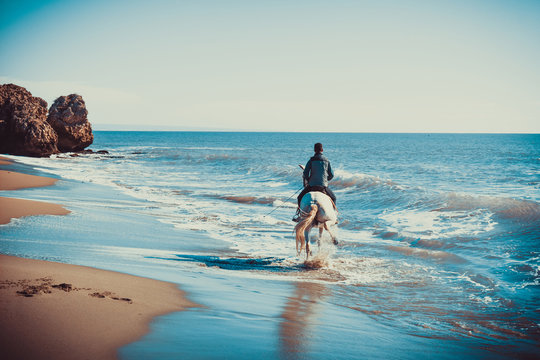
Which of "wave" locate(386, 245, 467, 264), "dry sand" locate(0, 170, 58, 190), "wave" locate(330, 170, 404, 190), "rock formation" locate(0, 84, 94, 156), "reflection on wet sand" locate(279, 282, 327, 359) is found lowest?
"wave" locate(386, 245, 467, 264)

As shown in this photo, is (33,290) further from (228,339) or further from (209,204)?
(209,204)

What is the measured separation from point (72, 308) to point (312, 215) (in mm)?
5405

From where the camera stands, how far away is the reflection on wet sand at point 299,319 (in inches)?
156

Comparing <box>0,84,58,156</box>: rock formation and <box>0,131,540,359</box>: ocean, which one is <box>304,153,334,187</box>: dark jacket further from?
<box>0,84,58,156</box>: rock formation

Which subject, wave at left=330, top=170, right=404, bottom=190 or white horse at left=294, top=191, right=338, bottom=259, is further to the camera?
wave at left=330, top=170, right=404, bottom=190

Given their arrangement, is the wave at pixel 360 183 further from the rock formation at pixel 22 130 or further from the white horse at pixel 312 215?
the rock formation at pixel 22 130

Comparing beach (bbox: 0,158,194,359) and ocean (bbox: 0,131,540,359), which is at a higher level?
beach (bbox: 0,158,194,359)

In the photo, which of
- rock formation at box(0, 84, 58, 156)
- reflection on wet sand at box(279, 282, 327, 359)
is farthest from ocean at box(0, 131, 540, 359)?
rock formation at box(0, 84, 58, 156)

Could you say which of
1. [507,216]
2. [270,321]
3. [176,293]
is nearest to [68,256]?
[176,293]

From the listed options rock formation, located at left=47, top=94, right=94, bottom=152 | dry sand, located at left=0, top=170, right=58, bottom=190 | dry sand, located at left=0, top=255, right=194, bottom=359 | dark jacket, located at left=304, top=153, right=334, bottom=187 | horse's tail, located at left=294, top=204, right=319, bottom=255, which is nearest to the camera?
dry sand, located at left=0, top=255, right=194, bottom=359

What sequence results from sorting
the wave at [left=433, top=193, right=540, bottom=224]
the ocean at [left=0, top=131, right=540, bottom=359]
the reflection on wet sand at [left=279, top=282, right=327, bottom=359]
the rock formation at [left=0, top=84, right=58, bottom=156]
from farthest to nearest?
the rock formation at [left=0, top=84, right=58, bottom=156], the wave at [left=433, top=193, right=540, bottom=224], the ocean at [left=0, top=131, right=540, bottom=359], the reflection on wet sand at [left=279, top=282, right=327, bottom=359]

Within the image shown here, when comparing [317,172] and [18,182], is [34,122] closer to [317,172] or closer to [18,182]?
[18,182]

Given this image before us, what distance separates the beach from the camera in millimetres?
3287

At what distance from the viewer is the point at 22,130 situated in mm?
37531
